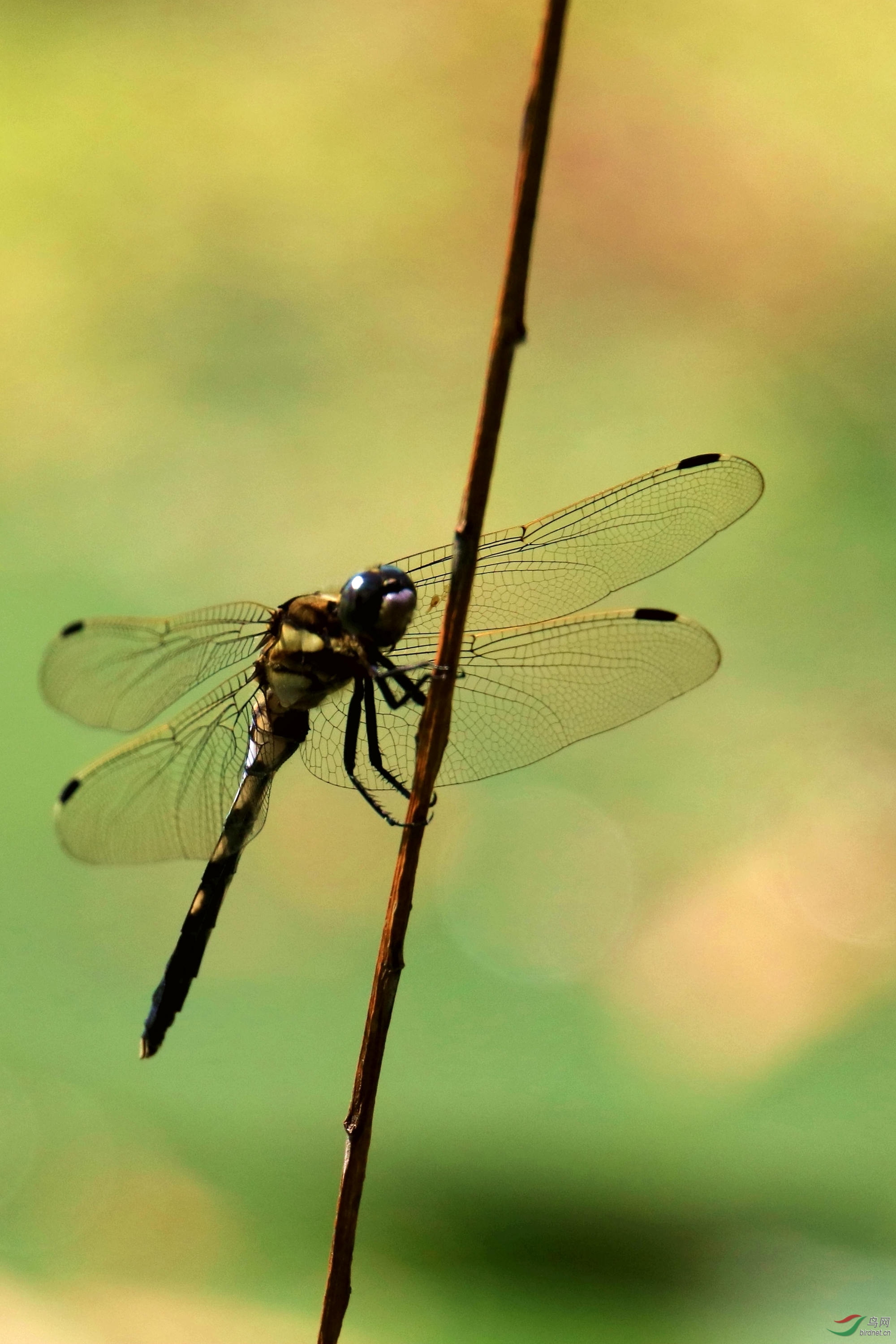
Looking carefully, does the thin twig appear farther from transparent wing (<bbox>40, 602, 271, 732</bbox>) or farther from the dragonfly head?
transparent wing (<bbox>40, 602, 271, 732</bbox>)

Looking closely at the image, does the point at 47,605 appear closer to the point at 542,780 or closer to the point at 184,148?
the point at 542,780

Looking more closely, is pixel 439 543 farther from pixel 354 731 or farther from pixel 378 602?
pixel 378 602

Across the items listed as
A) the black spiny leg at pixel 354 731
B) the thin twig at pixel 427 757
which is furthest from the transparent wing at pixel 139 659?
the thin twig at pixel 427 757

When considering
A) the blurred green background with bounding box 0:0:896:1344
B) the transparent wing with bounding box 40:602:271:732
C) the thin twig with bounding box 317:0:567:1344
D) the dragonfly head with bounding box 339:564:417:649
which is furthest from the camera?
the blurred green background with bounding box 0:0:896:1344

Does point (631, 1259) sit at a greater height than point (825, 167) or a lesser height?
lesser

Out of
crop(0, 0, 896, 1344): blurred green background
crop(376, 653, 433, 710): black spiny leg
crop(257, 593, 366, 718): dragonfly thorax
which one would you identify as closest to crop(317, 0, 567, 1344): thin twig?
crop(376, 653, 433, 710): black spiny leg

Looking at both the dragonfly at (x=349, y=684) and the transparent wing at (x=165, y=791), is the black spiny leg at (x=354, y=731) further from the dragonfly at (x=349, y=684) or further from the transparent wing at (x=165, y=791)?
the transparent wing at (x=165, y=791)

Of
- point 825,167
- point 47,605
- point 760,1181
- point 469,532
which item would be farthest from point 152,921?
point 825,167
